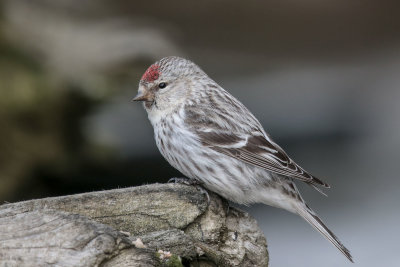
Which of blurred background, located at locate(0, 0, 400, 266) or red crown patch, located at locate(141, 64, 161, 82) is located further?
blurred background, located at locate(0, 0, 400, 266)

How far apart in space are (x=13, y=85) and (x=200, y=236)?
3.46 meters

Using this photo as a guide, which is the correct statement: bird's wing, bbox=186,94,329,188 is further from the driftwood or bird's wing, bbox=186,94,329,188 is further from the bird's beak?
the driftwood

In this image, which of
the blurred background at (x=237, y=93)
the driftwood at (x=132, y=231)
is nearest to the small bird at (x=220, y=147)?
the driftwood at (x=132, y=231)

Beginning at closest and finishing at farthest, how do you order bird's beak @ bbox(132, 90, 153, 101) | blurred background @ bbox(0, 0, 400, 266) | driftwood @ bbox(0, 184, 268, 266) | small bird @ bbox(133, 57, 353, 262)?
driftwood @ bbox(0, 184, 268, 266), small bird @ bbox(133, 57, 353, 262), bird's beak @ bbox(132, 90, 153, 101), blurred background @ bbox(0, 0, 400, 266)

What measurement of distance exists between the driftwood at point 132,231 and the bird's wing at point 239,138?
0.51 m

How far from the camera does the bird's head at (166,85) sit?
3793 millimetres

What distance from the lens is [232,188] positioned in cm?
355

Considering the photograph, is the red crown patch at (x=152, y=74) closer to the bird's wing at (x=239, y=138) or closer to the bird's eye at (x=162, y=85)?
the bird's eye at (x=162, y=85)

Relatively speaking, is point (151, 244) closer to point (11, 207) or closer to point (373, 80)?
point (11, 207)

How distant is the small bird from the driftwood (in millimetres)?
455

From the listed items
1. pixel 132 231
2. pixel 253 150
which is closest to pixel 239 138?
pixel 253 150

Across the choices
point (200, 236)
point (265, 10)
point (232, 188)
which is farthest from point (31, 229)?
point (265, 10)

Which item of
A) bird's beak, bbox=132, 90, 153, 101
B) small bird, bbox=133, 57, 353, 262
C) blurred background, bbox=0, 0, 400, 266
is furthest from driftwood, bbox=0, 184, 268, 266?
blurred background, bbox=0, 0, 400, 266

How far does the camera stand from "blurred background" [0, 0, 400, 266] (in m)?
6.01
